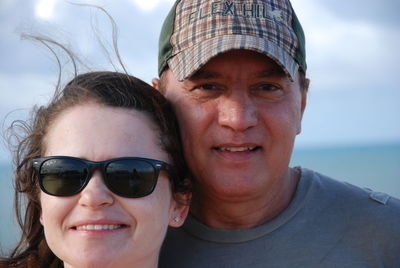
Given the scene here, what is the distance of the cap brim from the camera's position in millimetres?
2674

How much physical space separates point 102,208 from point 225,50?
3.52ft

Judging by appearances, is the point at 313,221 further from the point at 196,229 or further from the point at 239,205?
the point at 196,229

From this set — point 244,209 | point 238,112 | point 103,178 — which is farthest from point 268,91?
point 103,178

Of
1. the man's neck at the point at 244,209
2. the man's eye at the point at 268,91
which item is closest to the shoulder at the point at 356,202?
the man's neck at the point at 244,209

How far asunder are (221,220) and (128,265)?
2.60 ft

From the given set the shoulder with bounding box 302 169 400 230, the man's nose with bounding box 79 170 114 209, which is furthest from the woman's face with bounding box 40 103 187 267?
the shoulder with bounding box 302 169 400 230

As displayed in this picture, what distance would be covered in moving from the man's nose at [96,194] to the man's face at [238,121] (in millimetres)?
718

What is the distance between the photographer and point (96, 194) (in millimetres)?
2301

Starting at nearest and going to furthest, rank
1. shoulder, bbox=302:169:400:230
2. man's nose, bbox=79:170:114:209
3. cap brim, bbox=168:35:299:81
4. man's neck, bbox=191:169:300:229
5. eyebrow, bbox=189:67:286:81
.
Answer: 1. man's nose, bbox=79:170:114:209
2. cap brim, bbox=168:35:299:81
3. eyebrow, bbox=189:67:286:81
4. shoulder, bbox=302:169:400:230
5. man's neck, bbox=191:169:300:229

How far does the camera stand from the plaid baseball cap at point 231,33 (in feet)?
8.92

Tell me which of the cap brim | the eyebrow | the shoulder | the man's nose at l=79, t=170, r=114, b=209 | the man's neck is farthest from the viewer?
the man's neck

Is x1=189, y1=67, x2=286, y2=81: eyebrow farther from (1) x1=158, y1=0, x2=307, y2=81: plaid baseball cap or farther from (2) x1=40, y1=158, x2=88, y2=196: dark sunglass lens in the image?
(2) x1=40, y1=158, x2=88, y2=196: dark sunglass lens

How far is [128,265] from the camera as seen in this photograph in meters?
2.45

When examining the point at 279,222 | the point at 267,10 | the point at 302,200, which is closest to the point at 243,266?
the point at 279,222
